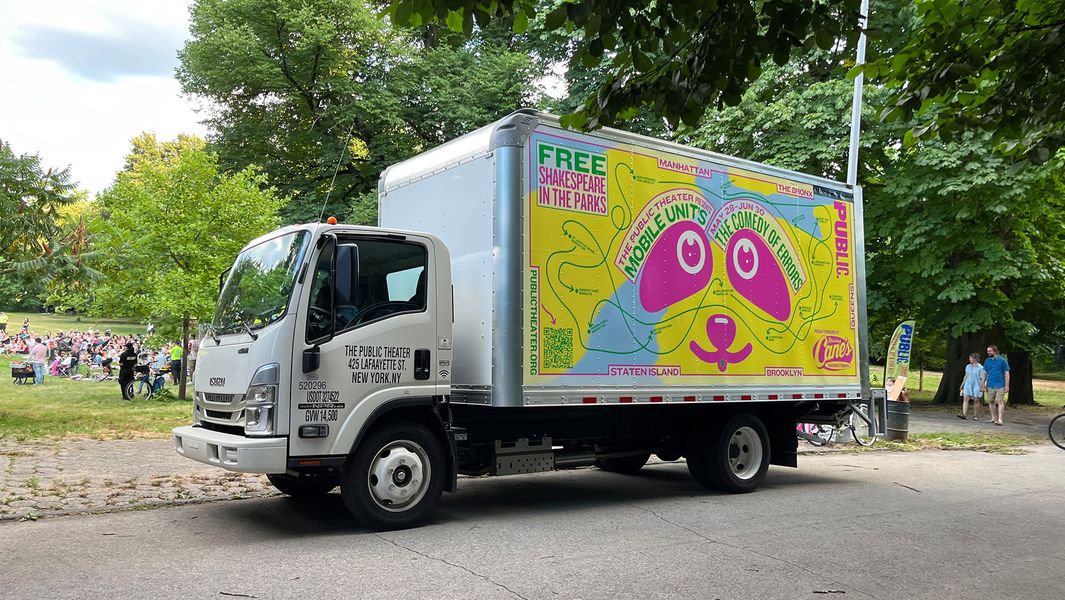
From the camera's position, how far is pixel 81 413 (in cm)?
1798

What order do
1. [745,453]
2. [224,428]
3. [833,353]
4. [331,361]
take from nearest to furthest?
[331,361] < [224,428] < [745,453] < [833,353]

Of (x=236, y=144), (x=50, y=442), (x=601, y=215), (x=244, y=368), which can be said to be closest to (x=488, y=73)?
(x=236, y=144)

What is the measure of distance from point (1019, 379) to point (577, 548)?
2404 cm

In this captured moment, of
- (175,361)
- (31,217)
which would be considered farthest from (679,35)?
(175,361)

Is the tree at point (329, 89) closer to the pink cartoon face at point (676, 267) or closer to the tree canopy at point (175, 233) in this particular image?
the tree canopy at point (175, 233)

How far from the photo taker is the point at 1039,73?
7.70 m

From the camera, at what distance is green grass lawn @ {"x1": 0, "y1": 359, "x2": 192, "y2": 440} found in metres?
14.2

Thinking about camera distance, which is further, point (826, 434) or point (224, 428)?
point (826, 434)

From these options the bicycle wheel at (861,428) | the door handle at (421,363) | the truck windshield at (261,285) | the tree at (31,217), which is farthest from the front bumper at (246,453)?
the tree at (31,217)

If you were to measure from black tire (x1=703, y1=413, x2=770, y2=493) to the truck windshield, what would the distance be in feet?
16.0

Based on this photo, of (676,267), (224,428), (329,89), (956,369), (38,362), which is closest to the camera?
(224,428)

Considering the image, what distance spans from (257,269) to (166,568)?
267 cm

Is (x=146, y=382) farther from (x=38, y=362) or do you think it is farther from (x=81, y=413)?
(x=38, y=362)

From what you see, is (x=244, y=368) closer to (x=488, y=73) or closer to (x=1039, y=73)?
(x=1039, y=73)
